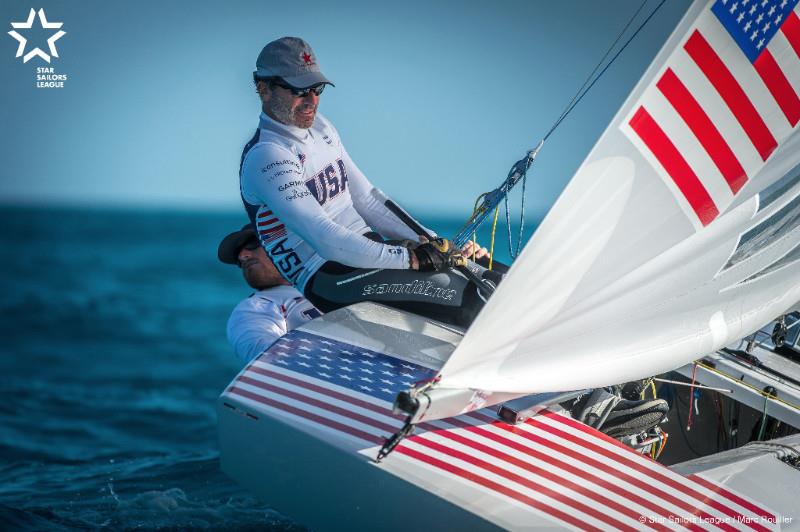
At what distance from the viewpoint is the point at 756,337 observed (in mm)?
3535

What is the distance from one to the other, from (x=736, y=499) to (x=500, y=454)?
665mm

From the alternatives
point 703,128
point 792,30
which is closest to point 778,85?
point 792,30

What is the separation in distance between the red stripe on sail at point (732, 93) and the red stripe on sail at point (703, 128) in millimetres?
76

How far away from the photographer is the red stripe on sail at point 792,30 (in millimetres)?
2381

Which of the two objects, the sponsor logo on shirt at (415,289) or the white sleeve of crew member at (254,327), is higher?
the sponsor logo on shirt at (415,289)

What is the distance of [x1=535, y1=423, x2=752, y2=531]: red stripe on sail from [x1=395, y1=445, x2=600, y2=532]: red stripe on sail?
309mm

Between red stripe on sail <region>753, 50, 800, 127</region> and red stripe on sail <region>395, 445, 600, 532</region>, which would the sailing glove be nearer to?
red stripe on sail <region>395, 445, 600, 532</region>

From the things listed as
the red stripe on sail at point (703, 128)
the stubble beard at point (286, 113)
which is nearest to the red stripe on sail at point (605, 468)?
the red stripe on sail at point (703, 128)

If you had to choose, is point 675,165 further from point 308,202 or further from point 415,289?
point 308,202

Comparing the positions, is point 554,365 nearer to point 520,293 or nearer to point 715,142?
point 520,293

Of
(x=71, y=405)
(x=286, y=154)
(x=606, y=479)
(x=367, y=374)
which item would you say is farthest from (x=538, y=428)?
(x=71, y=405)

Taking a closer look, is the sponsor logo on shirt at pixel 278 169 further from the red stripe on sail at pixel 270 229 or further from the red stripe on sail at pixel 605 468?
the red stripe on sail at pixel 605 468

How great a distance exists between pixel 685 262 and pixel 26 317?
35.4 ft

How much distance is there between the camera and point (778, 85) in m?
2.40
